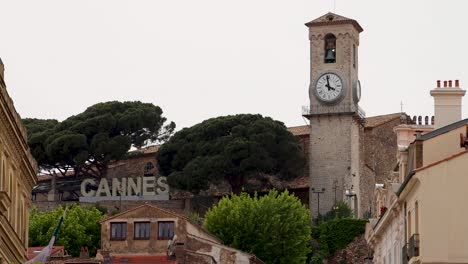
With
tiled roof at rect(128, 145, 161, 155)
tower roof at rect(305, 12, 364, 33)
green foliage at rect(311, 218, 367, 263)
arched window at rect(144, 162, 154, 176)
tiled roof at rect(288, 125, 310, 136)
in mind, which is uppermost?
tower roof at rect(305, 12, 364, 33)

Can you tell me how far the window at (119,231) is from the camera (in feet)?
346

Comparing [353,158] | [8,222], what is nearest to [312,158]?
[353,158]

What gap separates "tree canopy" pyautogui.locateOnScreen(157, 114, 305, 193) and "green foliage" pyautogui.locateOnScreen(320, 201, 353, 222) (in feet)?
17.1

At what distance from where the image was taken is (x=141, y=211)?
4146 inches

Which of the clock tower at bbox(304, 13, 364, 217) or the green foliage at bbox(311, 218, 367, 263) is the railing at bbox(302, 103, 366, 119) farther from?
the green foliage at bbox(311, 218, 367, 263)

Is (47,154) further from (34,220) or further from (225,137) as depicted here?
(34,220)

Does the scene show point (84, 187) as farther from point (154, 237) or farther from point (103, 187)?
point (154, 237)

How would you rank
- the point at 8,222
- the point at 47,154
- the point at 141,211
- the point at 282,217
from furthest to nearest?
1. the point at 47,154
2. the point at 282,217
3. the point at 141,211
4. the point at 8,222

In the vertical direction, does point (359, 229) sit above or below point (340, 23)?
below

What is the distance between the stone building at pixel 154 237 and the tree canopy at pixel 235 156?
39392 millimetres

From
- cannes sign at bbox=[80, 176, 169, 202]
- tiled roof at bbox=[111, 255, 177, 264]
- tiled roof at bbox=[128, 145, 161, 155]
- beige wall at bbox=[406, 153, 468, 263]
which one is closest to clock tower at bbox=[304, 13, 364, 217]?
cannes sign at bbox=[80, 176, 169, 202]

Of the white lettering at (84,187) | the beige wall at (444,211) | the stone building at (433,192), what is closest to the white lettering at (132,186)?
the white lettering at (84,187)

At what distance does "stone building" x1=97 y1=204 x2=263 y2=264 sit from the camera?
10175 cm

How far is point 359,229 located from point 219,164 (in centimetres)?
1811
